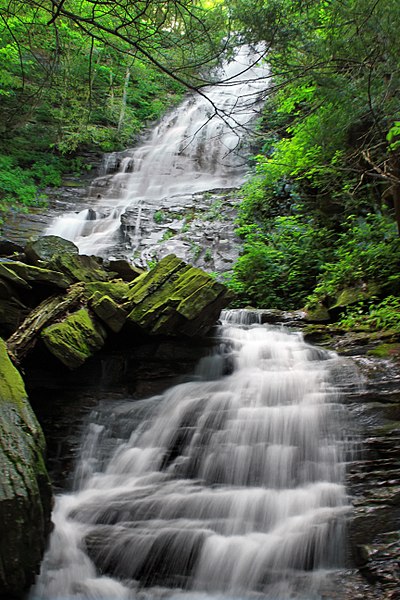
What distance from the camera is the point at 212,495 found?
437 cm

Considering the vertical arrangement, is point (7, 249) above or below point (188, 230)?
below

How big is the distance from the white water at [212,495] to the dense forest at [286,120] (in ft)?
7.81

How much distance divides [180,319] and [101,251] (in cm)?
653

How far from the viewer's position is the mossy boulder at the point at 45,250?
23.8 ft

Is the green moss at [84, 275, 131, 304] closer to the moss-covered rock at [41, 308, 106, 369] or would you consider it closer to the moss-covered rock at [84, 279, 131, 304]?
the moss-covered rock at [84, 279, 131, 304]

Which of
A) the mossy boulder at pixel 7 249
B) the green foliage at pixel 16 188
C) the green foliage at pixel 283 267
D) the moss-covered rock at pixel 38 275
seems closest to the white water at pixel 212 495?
the moss-covered rock at pixel 38 275

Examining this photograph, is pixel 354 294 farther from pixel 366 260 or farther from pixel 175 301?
pixel 175 301

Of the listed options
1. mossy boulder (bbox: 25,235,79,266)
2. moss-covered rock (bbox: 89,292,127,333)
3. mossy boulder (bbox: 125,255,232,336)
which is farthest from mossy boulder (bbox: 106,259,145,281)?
moss-covered rock (bbox: 89,292,127,333)

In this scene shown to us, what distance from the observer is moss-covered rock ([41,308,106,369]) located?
5.43 m

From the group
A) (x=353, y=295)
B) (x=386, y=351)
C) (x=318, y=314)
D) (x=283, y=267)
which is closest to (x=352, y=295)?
(x=353, y=295)

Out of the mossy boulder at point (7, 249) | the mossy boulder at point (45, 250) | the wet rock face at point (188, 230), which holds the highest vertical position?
the wet rock face at point (188, 230)

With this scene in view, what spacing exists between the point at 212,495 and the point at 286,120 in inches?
569

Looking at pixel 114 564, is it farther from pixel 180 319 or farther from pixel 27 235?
pixel 27 235

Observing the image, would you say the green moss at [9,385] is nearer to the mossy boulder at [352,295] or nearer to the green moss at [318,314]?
the green moss at [318,314]
